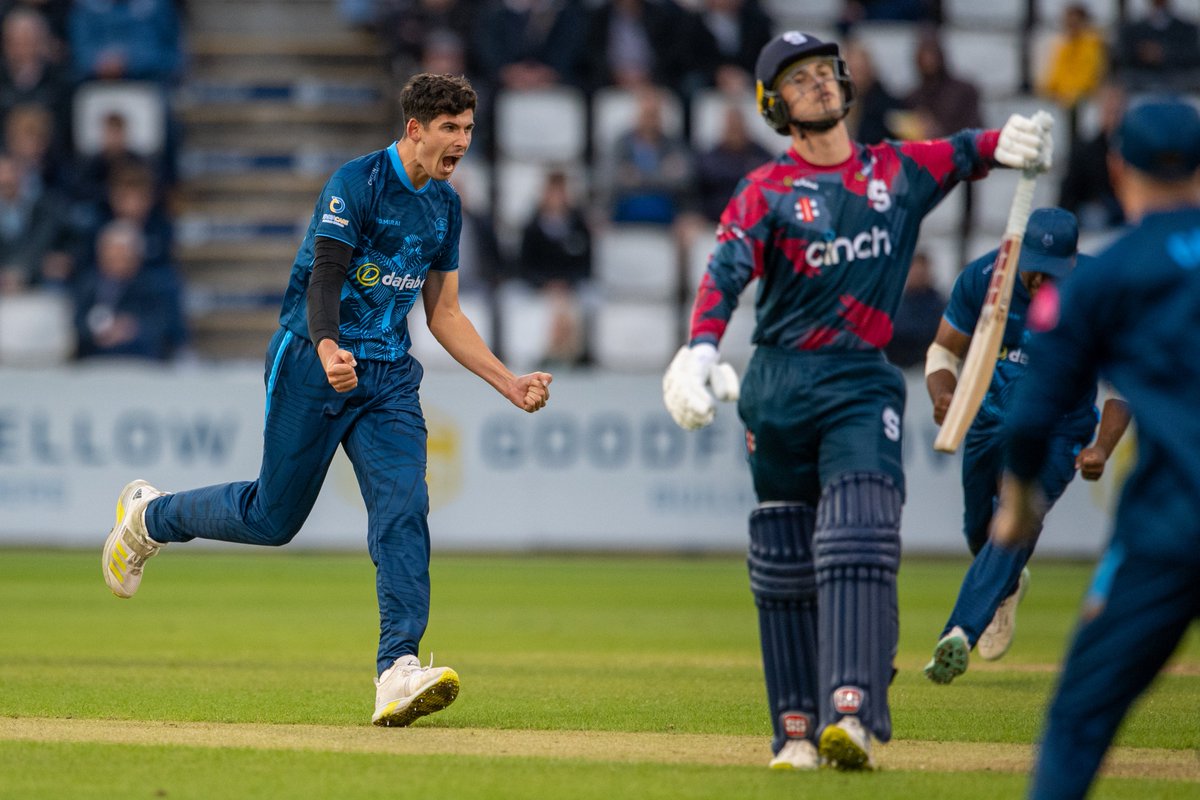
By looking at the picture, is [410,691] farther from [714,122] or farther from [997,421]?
[714,122]

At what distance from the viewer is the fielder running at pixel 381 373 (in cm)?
714

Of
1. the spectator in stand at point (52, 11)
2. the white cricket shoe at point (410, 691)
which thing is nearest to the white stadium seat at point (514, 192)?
the spectator in stand at point (52, 11)

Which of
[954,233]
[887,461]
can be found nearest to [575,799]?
[887,461]

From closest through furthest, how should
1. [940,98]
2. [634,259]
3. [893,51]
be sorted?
1. [634,259]
2. [940,98]
3. [893,51]

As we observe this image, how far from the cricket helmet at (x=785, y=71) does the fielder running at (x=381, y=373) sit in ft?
4.97

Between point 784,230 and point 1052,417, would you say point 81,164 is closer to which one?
point 784,230

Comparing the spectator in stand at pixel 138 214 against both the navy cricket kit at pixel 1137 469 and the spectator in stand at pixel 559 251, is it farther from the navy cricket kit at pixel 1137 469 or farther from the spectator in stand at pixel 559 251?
the navy cricket kit at pixel 1137 469

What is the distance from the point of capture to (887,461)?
600 centimetres

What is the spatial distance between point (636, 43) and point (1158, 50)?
5402mm

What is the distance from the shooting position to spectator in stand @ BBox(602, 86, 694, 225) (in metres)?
17.7

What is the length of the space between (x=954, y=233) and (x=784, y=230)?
12.9 metres

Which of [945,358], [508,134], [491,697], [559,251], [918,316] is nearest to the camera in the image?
[491,697]

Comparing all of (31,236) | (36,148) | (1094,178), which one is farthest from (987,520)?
(36,148)

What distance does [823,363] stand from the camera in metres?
6.07
